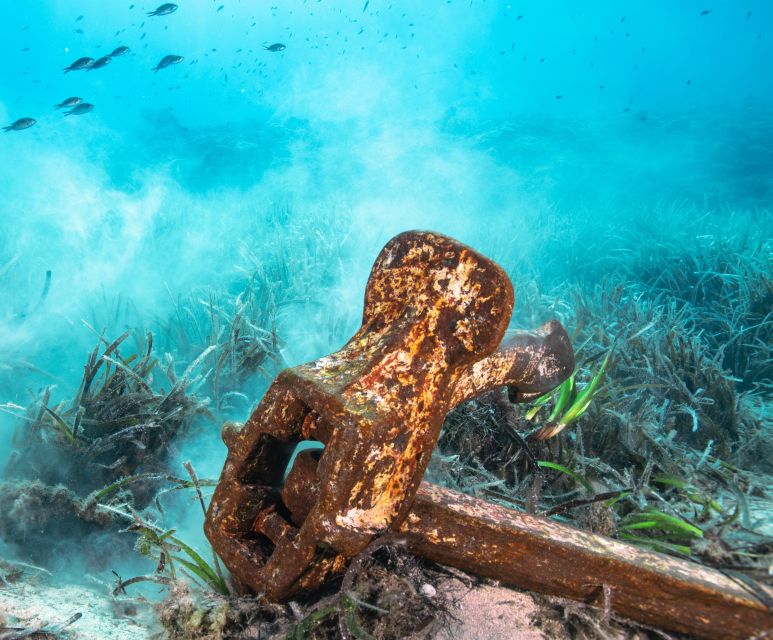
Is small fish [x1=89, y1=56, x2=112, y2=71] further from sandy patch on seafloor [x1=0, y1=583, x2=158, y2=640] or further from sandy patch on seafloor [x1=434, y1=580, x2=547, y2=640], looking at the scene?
sandy patch on seafloor [x1=434, y1=580, x2=547, y2=640]

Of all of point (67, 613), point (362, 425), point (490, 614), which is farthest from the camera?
point (67, 613)

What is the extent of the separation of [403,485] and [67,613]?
141 centimetres

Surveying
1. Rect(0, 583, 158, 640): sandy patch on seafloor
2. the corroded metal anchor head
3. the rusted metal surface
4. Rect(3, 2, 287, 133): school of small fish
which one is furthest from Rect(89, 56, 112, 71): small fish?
the rusted metal surface

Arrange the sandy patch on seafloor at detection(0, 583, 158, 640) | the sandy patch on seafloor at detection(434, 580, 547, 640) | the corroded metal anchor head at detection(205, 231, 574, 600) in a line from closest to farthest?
the corroded metal anchor head at detection(205, 231, 574, 600) < the sandy patch on seafloor at detection(434, 580, 547, 640) < the sandy patch on seafloor at detection(0, 583, 158, 640)

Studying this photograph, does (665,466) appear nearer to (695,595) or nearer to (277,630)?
(695,595)

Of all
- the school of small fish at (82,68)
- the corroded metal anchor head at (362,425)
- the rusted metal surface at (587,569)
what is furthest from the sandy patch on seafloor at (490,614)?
the school of small fish at (82,68)

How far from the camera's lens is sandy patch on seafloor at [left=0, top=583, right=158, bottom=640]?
1.60m

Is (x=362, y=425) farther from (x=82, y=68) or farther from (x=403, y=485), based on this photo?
(x=82, y=68)

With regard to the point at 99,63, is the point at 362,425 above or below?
below

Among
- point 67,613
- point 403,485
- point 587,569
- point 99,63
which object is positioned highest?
point 99,63

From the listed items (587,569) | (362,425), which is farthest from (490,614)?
(362,425)

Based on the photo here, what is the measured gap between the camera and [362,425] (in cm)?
123

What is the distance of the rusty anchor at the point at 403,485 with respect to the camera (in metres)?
1.26

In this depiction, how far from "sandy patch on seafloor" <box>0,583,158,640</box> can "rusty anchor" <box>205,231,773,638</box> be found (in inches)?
21.8
